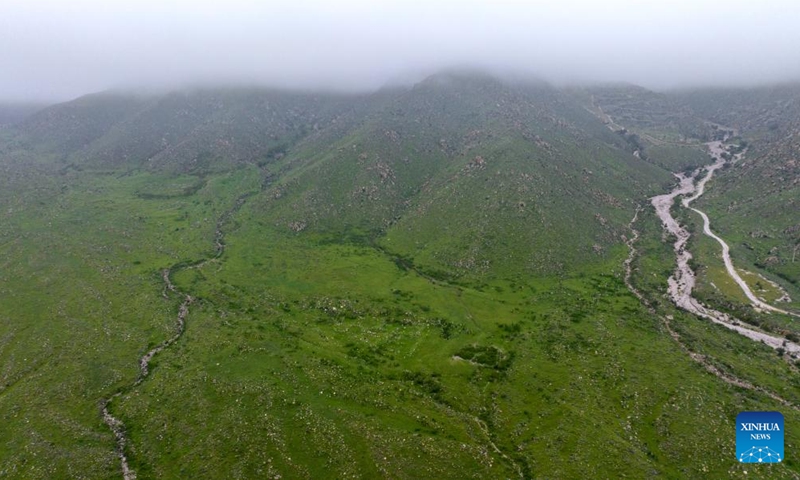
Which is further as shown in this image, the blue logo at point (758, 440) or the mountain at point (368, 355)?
the mountain at point (368, 355)

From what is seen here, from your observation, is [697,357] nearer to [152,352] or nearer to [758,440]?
[758,440]

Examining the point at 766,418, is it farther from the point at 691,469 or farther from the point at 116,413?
the point at 116,413

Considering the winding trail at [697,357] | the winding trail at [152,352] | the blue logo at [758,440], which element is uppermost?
the blue logo at [758,440]

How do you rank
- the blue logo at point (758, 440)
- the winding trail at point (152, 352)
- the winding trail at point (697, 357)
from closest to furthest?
the blue logo at point (758, 440) < the winding trail at point (152, 352) < the winding trail at point (697, 357)

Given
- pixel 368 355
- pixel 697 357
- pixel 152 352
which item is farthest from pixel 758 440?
pixel 152 352

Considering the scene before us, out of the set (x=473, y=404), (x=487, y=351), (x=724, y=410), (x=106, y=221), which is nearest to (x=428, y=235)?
(x=487, y=351)

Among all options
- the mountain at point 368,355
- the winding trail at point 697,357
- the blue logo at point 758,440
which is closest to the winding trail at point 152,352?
the mountain at point 368,355

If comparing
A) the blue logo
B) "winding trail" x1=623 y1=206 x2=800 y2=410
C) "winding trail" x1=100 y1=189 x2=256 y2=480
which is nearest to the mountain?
"winding trail" x1=100 y1=189 x2=256 y2=480

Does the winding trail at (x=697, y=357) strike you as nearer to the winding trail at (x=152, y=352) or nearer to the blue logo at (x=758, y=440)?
the blue logo at (x=758, y=440)
